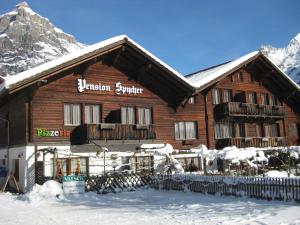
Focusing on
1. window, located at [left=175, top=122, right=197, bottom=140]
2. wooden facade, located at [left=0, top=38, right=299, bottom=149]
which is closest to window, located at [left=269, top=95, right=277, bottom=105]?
wooden facade, located at [left=0, top=38, right=299, bottom=149]

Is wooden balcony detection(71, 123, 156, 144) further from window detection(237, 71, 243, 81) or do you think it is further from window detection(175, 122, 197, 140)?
window detection(237, 71, 243, 81)

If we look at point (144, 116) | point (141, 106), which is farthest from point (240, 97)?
point (141, 106)

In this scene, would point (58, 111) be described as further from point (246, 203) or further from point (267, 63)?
point (267, 63)

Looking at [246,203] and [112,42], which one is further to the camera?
[112,42]

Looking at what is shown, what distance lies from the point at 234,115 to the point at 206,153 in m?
9.05

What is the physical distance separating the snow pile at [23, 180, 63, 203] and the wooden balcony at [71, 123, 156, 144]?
15.0 ft

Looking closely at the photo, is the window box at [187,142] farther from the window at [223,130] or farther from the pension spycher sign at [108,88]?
the pension spycher sign at [108,88]

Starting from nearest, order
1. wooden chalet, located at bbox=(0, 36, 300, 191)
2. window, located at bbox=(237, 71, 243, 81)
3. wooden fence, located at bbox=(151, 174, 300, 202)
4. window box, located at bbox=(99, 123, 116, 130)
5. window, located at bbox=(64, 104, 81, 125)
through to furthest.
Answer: wooden fence, located at bbox=(151, 174, 300, 202)
wooden chalet, located at bbox=(0, 36, 300, 191)
window box, located at bbox=(99, 123, 116, 130)
window, located at bbox=(64, 104, 81, 125)
window, located at bbox=(237, 71, 243, 81)

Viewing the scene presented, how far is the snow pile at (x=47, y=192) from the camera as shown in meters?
21.5

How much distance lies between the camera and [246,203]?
17.3 metres

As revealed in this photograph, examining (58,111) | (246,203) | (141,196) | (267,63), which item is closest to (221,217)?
(246,203)

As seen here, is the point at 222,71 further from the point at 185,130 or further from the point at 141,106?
the point at 141,106

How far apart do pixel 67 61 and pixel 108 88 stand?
14.0ft

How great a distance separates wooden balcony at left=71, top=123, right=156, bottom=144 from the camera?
1050 inches
